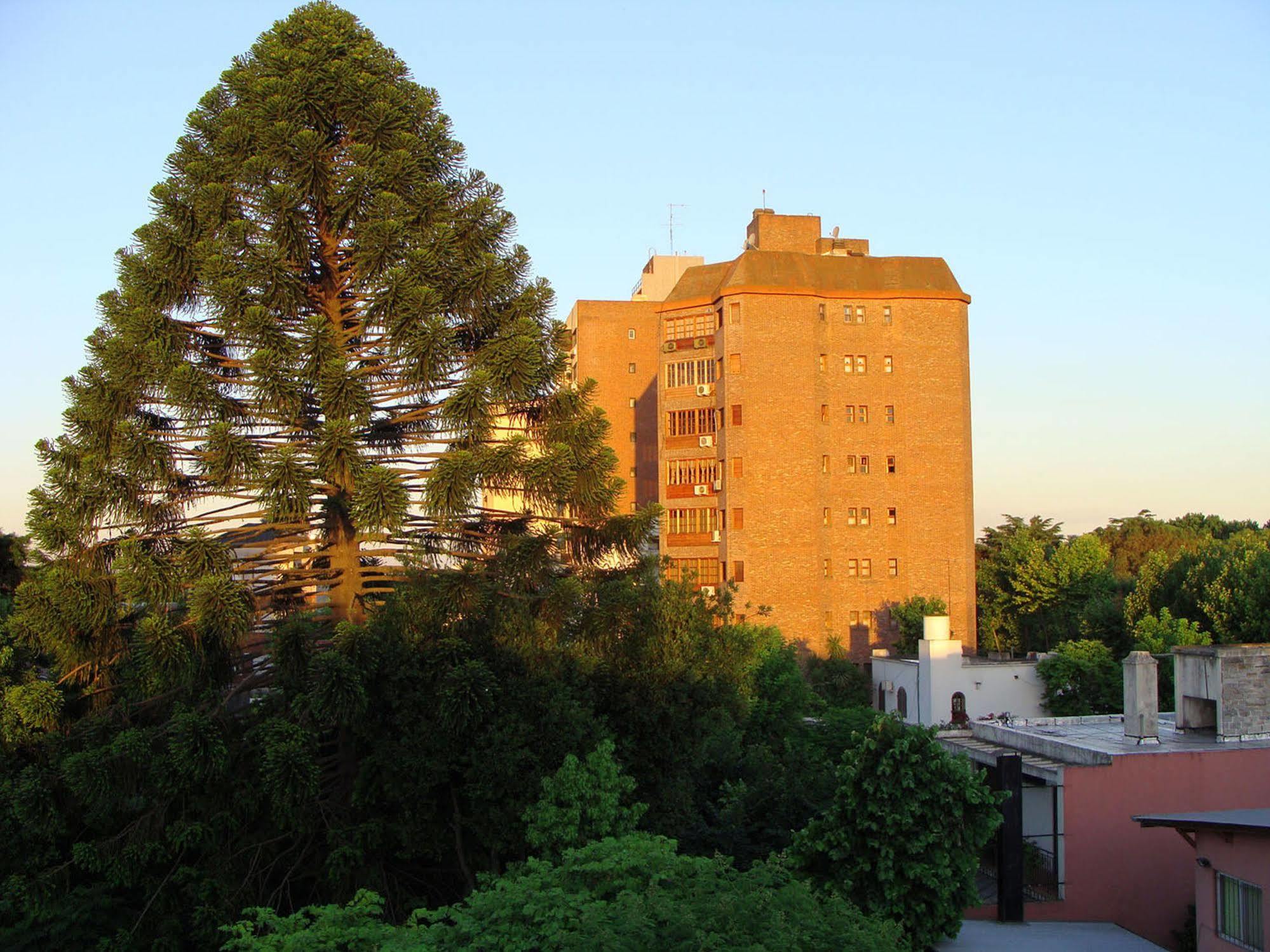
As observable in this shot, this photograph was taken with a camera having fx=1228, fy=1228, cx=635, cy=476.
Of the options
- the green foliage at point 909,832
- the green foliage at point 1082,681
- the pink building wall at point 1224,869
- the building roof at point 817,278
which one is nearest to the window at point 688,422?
the building roof at point 817,278

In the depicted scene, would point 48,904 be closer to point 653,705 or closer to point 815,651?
point 653,705

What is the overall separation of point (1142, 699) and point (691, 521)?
34768 millimetres

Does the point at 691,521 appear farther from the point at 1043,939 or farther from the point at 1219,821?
the point at 1219,821

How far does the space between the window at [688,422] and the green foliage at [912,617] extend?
12054 mm

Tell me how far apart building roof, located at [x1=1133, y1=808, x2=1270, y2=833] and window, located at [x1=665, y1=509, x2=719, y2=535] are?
39569 mm

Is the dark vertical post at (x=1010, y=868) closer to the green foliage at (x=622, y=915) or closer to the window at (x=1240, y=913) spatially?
the window at (x=1240, y=913)

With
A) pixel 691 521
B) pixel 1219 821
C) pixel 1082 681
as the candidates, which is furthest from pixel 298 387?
pixel 691 521

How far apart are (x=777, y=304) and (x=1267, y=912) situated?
4382 cm

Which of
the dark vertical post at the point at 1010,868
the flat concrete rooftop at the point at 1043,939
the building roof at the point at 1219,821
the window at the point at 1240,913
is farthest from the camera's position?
the dark vertical post at the point at 1010,868

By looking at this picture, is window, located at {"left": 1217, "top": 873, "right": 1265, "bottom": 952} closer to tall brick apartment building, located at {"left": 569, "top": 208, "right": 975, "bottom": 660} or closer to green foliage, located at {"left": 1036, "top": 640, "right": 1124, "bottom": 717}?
green foliage, located at {"left": 1036, "top": 640, "right": 1124, "bottom": 717}

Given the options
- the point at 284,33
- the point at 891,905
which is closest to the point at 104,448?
the point at 284,33

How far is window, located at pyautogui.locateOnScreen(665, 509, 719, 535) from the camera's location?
56.7 metres

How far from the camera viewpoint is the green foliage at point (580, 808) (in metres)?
18.2

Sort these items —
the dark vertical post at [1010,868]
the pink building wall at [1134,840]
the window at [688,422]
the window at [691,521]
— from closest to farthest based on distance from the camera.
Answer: the dark vertical post at [1010,868]
the pink building wall at [1134,840]
the window at [691,521]
the window at [688,422]
